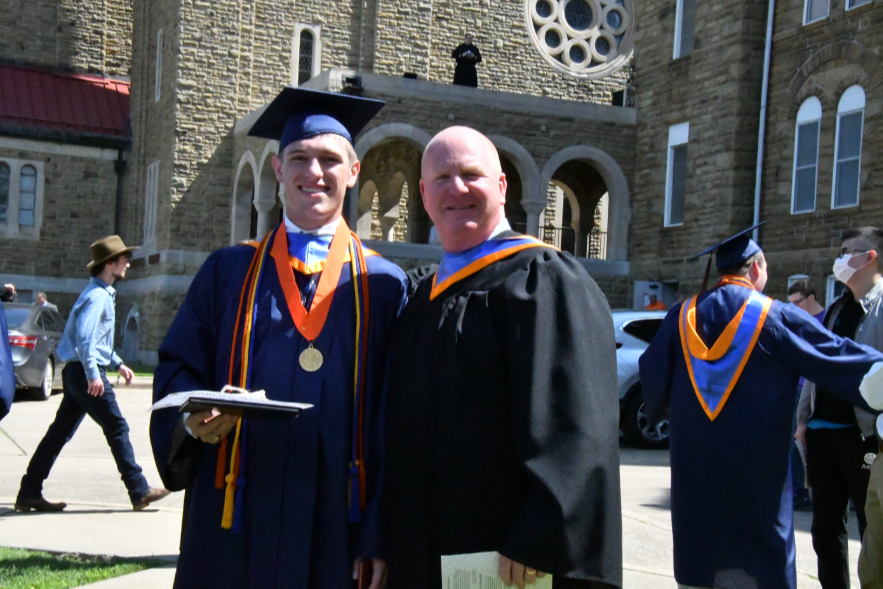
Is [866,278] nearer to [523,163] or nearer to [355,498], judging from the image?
[355,498]

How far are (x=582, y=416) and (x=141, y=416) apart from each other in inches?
447

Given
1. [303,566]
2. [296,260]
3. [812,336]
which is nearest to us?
[303,566]

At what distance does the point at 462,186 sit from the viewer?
2.96 metres

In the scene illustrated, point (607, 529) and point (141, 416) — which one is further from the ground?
point (607, 529)

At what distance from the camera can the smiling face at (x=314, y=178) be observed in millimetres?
3250

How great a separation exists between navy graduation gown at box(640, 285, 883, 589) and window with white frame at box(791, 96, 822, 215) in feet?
42.3

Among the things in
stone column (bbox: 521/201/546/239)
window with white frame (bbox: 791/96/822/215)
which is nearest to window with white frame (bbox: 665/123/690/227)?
window with white frame (bbox: 791/96/822/215)

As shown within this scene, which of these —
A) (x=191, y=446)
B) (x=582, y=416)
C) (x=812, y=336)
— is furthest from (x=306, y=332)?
(x=812, y=336)

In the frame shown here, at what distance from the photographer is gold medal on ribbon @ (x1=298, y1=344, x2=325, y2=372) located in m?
3.07

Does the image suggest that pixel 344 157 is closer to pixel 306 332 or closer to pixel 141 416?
pixel 306 332

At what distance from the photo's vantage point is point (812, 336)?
4.40 meters

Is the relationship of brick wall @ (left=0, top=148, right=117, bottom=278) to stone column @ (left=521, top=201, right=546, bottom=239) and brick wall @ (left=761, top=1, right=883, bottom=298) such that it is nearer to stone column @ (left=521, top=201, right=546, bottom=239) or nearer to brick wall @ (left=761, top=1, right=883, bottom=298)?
stone column @ (left=521, top=201, right=546, bottom=239)

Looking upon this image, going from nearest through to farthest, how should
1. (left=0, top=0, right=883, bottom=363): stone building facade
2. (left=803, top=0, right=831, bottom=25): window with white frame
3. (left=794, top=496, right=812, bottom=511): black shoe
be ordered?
(left=794, top=496, right=812, bottom=511): black shoe, (left=803, top=0, right=831, bottom=25): window with white frame, (left=0, top=0, right=883, bottom=363): stone building facade

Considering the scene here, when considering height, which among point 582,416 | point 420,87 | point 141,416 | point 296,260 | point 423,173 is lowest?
point 141,416
